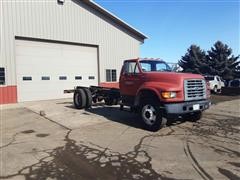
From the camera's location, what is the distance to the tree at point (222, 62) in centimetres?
5053

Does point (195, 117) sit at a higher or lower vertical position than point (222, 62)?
lower

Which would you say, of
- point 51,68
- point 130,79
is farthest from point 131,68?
point 51,68

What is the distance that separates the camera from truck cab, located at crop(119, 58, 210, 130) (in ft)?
24.7

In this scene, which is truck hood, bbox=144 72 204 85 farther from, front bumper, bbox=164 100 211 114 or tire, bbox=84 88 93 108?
tire, bbox=84 88 93 108

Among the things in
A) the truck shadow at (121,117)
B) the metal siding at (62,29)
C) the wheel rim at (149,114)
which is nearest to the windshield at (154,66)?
the wheel rim at (149,114)

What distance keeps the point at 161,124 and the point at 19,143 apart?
3.98m

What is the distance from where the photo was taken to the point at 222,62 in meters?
50.7

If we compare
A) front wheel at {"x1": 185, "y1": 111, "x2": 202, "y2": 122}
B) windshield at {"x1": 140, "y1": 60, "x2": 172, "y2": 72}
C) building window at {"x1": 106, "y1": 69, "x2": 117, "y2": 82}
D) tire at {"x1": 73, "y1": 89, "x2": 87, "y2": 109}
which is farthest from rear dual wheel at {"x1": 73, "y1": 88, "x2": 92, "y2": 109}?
building window at {"x1": 106, "y1": 69, "x2": 117, "y2": 82}

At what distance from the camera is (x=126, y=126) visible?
8.76m

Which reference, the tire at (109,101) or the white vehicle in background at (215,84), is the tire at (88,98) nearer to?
the tire at (109,101)

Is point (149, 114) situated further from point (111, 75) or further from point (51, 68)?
point (111, 75)

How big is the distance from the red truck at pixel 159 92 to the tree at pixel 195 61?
1735 inches

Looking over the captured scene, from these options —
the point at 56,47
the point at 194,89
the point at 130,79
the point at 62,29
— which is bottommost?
the point at 194,89

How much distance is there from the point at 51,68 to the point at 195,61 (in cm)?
4118
